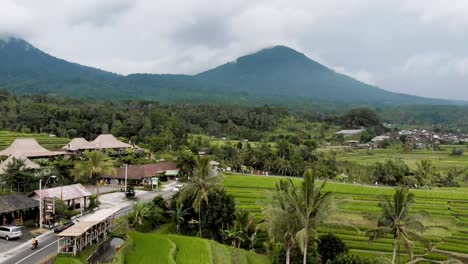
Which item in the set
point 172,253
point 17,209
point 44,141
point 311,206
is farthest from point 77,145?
point 311,206

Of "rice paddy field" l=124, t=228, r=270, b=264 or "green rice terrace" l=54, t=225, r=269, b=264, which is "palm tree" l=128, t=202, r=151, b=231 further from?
"rice paddy field" l=124, t=228, r=270, b=264

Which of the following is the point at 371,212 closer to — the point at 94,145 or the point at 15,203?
the point at 15,203

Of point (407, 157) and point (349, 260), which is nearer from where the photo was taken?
point (349, 260)

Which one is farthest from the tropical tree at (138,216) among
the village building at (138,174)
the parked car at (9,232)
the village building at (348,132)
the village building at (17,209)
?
the village building at (348,132)

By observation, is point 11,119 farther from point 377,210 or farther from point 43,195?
point 377,210

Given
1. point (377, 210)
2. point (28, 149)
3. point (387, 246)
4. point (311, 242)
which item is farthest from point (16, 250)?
point (28, 149)

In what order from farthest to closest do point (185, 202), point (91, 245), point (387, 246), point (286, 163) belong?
point (286, 163) < point (185, 202) < point (387, 246) < point (91, 245)
